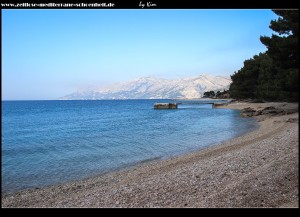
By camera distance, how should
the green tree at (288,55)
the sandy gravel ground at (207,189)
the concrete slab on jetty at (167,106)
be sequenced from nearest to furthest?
the green tree at (288,55), the sandy gravel ground at (207,189), the concrete slab on jetty at (167,106)

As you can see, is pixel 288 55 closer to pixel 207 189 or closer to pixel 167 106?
pixel 207 189

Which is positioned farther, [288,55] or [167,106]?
[167,106]

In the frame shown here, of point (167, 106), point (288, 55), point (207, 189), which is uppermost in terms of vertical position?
point (288, 55)

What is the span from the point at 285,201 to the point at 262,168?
12.1ft

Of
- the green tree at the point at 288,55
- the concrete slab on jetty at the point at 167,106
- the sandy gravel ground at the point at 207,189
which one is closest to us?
the green tree at the point at 288,55

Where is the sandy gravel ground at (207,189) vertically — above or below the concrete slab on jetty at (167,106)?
above

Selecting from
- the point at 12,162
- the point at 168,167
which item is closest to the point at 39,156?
the point at 12,162

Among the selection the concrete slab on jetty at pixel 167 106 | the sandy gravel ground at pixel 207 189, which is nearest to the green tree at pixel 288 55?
the sandy gravel ground at pixel 207 189

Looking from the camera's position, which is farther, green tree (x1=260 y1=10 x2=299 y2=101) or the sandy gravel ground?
the sandy gravel ground

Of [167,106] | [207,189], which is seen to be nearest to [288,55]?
[207,189]

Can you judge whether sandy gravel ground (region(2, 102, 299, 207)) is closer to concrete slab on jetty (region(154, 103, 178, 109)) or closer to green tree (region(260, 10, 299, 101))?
green tree (region(260, 10, 299, 101))

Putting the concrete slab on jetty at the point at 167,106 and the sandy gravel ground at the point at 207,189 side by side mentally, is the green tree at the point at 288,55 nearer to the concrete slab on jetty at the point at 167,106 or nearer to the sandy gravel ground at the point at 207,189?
the sandy gravel ground at the point at 207,189

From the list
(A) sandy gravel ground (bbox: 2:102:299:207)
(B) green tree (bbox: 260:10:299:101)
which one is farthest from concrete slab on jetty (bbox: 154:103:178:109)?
(A) sandy gravel ground (bbox: 2:102:299:207)

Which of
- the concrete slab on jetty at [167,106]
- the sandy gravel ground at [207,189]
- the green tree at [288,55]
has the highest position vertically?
the green tree at [288,55]
